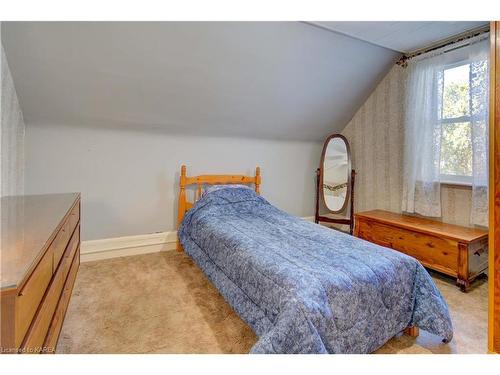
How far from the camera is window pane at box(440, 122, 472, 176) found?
244 centimetres

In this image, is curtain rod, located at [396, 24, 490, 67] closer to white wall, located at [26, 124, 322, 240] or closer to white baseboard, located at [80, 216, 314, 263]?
white wall, located at [26, 124, 322, 240]

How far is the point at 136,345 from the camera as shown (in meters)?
1.46

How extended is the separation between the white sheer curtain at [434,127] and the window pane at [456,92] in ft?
0.16

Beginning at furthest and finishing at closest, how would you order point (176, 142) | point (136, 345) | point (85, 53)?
point (176, 142)
point (85, 53)
point (136, 345)

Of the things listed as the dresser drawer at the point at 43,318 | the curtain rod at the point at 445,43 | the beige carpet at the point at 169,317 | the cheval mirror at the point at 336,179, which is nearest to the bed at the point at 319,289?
the beige carpet at the point at 169,317

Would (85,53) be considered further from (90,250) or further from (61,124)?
(90,250)

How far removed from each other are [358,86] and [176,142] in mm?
2296

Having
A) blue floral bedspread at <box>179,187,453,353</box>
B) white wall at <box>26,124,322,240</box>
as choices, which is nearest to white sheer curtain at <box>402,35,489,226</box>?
blue floral bedspread at <box>179,187,453,353</box>

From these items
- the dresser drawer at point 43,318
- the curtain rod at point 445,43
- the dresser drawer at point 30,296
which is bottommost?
the dresser drawer at point 43,318

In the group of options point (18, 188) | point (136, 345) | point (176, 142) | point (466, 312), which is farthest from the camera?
point (176, 142)

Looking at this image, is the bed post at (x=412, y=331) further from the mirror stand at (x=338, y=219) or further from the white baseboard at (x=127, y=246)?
the white baseboard at (x=127, y=246)

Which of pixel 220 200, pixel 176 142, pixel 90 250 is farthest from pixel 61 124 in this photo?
pixel 220 200

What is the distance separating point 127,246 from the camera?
280 cm

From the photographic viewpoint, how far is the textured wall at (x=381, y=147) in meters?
3.02
